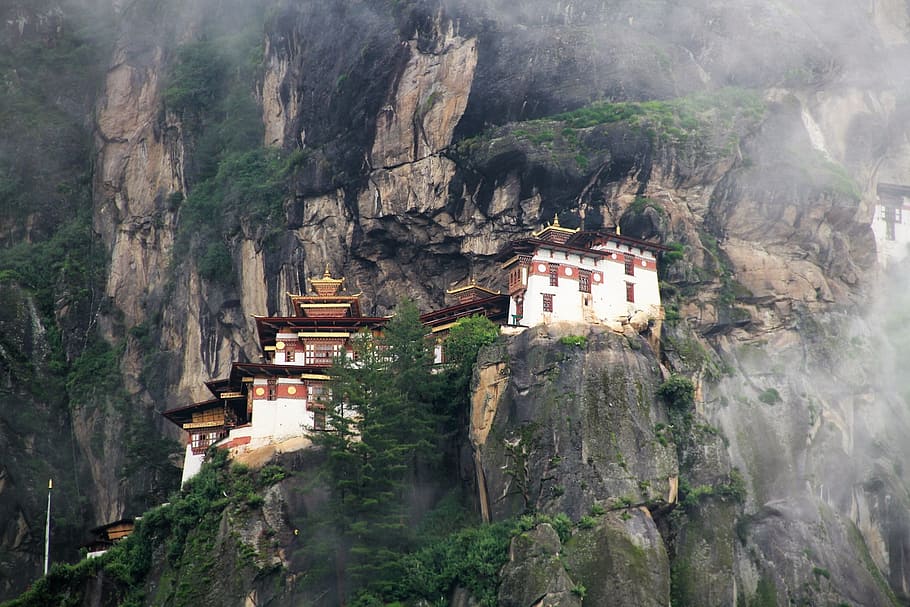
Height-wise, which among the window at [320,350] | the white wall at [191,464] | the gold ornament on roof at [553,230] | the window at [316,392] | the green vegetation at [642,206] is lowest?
the white wall at [191,464]

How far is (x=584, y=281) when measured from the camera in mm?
62688

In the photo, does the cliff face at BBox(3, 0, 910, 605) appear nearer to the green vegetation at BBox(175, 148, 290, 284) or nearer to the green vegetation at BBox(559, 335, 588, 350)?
the green vegetation at BBox(559, 335, 588, 350)

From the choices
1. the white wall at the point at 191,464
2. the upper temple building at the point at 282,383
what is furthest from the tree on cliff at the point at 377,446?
the white wall at the point at 191,464

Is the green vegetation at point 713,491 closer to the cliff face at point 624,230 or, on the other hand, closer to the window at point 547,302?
the cliff face at point 624,230

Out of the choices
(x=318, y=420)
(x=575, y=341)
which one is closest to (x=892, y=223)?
(x=575, y=341)

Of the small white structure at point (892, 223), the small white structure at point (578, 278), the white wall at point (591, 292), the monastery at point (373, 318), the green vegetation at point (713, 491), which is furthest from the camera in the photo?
the small white structure at point (892, 223)

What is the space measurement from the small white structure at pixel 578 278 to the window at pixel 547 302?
0.15 ft

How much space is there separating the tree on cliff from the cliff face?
2976 mm

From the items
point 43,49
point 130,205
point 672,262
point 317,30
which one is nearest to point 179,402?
point 130,205

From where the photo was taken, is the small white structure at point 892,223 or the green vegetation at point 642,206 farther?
the small white structure at point 892,223

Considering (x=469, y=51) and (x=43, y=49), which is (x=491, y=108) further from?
(x=43, y=49)

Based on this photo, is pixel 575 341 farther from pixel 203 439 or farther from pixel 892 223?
pixel 892 223

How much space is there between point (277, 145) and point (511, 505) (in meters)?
33.6

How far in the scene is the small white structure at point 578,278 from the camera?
6184cm
